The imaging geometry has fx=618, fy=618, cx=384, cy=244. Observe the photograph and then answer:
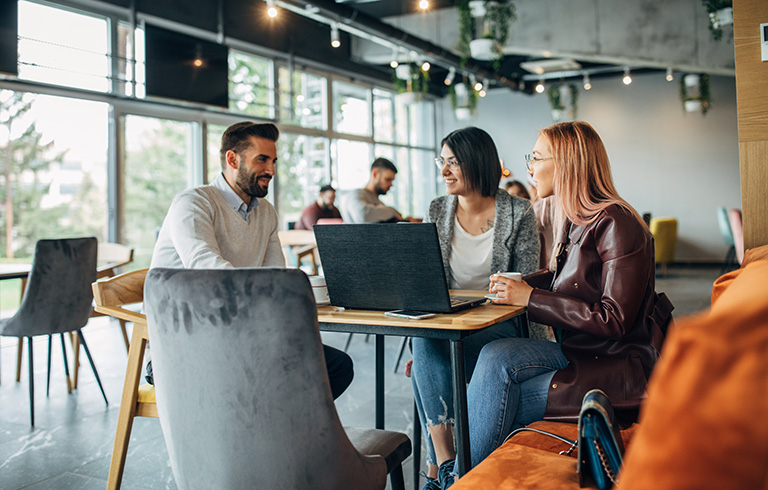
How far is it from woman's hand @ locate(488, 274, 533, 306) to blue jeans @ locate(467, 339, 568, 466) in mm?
131

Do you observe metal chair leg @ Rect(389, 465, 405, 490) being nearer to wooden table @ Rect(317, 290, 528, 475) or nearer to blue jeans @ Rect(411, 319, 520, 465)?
wooden table @ Rect(317, 290, 528, 475)

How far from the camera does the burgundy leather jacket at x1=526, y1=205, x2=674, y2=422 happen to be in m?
1.61

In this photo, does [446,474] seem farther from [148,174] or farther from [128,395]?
[148,174]

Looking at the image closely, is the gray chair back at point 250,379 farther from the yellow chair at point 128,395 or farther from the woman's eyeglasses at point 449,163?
the woman's eyeglasses at point 449,163

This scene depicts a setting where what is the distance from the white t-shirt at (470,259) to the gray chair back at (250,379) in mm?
1383

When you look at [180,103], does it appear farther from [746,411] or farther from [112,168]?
[746,411]

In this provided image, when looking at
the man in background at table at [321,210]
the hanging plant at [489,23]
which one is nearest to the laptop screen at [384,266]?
the man in background at table at [321,210]

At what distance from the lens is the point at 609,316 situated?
5.26 feet

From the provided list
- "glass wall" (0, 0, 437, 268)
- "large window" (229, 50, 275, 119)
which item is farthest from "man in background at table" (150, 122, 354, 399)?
"large window" (229, 50, 275, 119)

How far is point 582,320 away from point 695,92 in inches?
423

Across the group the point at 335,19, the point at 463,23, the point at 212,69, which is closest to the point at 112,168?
the point at 212,69

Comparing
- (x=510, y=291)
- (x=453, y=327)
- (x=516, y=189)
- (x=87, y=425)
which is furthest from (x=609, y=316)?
(x=516, y=189)

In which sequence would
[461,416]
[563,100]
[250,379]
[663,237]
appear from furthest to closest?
1. [563,100]
2. [663,237]
3. [461,416]
4. [250,379]

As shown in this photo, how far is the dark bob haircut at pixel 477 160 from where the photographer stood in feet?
8.21
